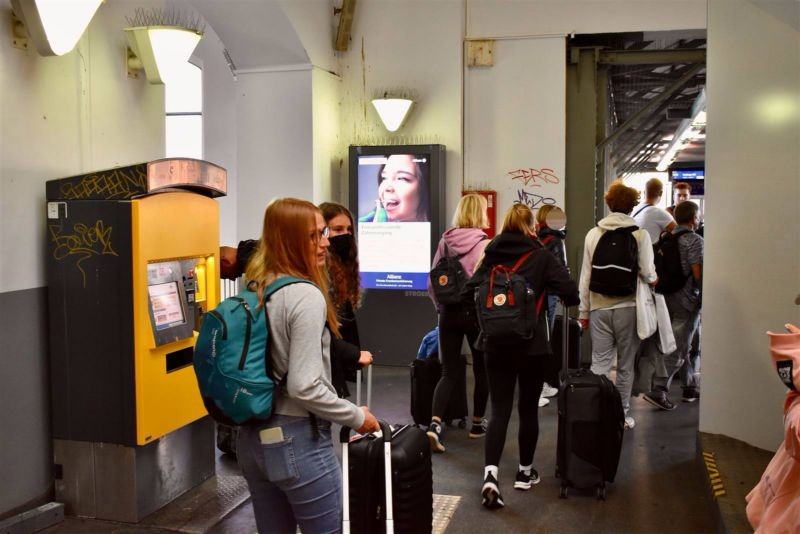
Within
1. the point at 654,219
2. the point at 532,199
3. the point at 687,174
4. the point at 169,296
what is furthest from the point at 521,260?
the point at 687,174

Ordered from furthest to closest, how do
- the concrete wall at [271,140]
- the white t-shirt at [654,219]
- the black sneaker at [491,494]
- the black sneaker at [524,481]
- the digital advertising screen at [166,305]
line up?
the concrete wall at [271,140] → the white t-shirt at [654,219] → the black sneaker at [524,481] → the black sneaker at [491,494] → the digital advertising screen at [166,305]

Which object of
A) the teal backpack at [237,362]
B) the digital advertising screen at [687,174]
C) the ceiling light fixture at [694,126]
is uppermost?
the ceiling light fixture at [694,126]

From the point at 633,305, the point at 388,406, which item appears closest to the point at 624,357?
the point at 633,305

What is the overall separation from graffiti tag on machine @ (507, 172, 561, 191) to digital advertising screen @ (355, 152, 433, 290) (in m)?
0.94

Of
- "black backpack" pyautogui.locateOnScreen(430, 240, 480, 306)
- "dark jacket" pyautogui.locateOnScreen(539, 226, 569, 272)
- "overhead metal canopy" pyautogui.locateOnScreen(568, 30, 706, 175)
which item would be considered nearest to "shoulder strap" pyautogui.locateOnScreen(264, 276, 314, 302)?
"black backpack" pyautogui.locateOnScreen(430, 240, 480, 306)

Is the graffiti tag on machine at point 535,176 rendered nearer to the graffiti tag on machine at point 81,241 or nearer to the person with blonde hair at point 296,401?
the graffiti tag on machine at point 81,241

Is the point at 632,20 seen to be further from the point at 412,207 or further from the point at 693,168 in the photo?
the point at 693,168

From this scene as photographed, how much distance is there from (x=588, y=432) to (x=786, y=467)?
192 cm

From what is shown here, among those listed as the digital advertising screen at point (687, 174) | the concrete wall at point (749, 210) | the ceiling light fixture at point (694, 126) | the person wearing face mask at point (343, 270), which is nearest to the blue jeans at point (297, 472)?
the person wearing face mask at point (343, 270)

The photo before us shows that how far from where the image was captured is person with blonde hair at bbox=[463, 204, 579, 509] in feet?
15.2

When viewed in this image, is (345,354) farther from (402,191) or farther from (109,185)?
(402,191)

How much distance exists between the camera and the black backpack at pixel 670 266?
6.82 metres

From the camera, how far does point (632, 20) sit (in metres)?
8.39

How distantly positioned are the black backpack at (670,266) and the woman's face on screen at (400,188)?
2.57 m
